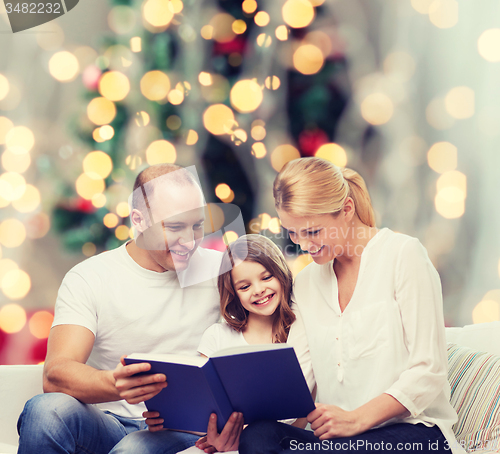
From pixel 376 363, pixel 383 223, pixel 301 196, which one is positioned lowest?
pixel 376 363

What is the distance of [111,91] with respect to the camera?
185cm

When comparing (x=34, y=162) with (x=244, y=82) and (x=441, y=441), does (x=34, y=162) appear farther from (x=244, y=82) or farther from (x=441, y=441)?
(x=441, y=441)

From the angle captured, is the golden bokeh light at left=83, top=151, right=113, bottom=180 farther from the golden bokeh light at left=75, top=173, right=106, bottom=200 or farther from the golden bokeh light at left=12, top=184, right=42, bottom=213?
the golden bokeh light at left=12, top=184, right=42, bottom=213

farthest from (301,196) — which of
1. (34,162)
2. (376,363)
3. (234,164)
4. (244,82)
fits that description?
(34,162)

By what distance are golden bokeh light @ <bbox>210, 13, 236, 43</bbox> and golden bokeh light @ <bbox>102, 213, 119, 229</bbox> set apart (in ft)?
2.63

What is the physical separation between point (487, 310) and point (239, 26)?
4.87 ft

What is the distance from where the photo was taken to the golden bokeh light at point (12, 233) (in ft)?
6.03

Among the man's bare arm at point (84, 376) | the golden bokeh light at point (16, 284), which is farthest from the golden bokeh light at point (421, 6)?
the golden bokeh light at point (16, 284)

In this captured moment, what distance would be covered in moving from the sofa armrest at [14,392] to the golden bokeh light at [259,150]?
1052 millimetres

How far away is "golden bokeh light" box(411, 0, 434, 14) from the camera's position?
1.89 m

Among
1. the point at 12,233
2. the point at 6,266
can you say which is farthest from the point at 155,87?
the point at 6,266

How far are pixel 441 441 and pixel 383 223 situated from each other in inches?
40.8

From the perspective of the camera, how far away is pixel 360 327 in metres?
1.05

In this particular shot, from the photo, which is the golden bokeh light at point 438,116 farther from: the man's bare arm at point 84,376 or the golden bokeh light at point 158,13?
the man's bare arm at point 84,376
